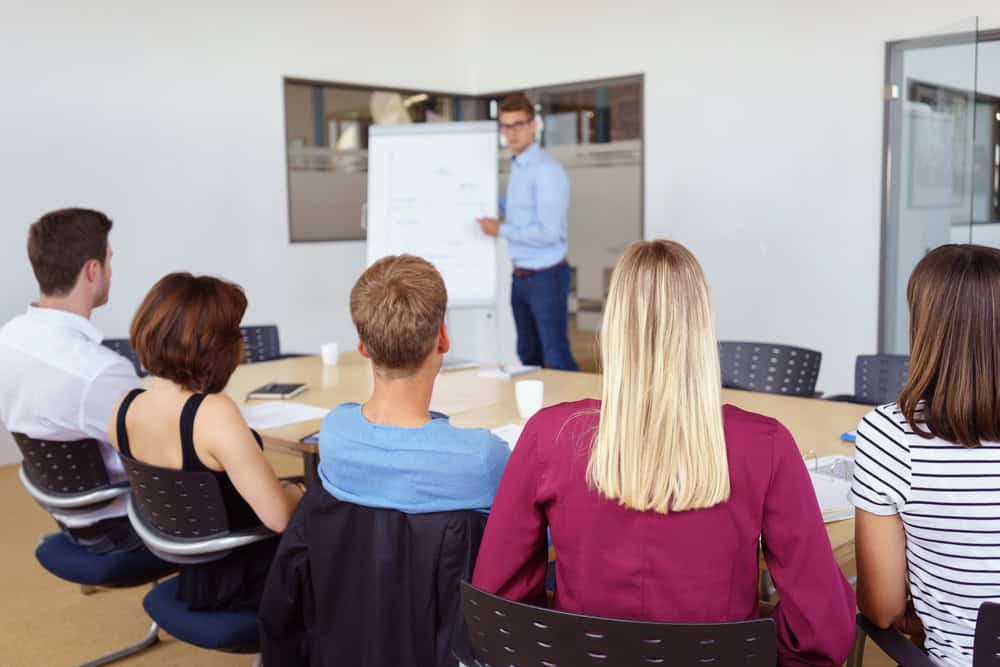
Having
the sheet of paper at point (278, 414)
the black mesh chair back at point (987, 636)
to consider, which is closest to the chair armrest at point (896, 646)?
the black mesh chair back at point (987, 636)

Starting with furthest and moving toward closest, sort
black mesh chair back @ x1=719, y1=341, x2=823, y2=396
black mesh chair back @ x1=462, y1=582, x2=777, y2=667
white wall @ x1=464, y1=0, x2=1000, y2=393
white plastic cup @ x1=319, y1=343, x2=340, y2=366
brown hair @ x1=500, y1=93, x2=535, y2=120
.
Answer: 1. white wall @ x1=464, y1=0, x2=1000, y2=393
2. brown hair @ x1=500, y1=93, x2=535, y2=120
3. white plastic cup @ x1=319, y1=343, x2=340, y2=366
4. black mesh chair back @ x1=719, y1=341, x2=823, y2=396
5. black mesh chair back @ x1=462, y1=582, x2=777, y2=667

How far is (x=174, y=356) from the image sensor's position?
7.36 ft

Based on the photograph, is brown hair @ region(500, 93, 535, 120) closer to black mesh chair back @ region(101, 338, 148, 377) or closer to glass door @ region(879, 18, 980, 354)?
glass door @ region(879, 18, 980, 354)

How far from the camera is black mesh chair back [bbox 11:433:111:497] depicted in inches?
101

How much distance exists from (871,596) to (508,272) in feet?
20.1

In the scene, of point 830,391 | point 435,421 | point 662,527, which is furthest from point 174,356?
point 830,391

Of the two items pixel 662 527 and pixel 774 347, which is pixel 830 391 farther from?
pixel 662 527

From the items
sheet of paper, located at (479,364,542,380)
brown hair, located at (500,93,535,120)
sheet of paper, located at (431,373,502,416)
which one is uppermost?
brown hair, located at (500,93,535,120)

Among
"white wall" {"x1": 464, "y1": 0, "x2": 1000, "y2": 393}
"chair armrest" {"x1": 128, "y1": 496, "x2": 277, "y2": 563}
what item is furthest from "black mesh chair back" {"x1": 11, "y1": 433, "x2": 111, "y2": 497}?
"white wall" {"x1": 464, "y1": 0, "x2": 1000, "y2": 393}

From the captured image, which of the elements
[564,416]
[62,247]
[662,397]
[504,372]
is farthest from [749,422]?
[504,372]

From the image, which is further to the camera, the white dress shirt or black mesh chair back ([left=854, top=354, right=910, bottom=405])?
black mesh chair back ([left=854, top=354, right=910, bottom=405])

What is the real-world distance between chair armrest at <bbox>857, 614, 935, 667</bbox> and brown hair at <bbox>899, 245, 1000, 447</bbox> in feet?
1.14

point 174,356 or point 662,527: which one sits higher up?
point 174,356

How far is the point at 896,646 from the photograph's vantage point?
64.4 inches
